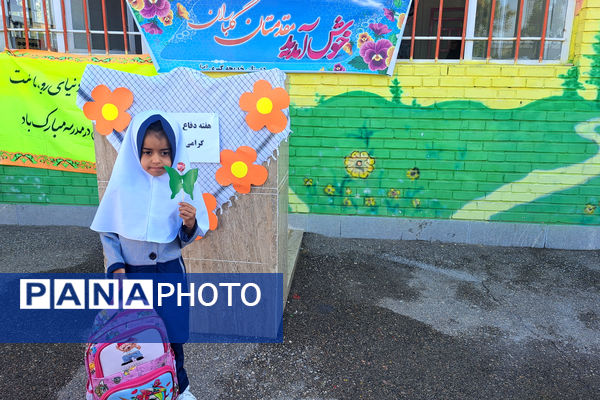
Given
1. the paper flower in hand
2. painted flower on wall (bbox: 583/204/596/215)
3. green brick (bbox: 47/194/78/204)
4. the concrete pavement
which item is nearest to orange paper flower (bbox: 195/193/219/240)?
the paper flower in hand

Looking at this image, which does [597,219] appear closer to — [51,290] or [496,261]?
[496,261]

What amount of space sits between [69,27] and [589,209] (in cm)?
657

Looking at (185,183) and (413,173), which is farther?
(413,173)

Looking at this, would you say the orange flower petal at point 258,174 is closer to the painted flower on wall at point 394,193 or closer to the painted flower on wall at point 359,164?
the painted flower on wall at point 359,164

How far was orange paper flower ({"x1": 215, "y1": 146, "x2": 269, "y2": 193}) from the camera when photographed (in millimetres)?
2818

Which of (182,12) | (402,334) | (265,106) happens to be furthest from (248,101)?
(182,12)

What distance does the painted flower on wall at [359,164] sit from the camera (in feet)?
16.8

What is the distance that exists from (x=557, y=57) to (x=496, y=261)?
2383mm

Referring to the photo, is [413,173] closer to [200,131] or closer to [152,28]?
[200,131]

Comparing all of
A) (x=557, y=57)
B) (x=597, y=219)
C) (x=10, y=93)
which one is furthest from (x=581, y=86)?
(x=10, y=93)

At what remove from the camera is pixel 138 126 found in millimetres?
2004

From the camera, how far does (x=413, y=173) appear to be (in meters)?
5.08

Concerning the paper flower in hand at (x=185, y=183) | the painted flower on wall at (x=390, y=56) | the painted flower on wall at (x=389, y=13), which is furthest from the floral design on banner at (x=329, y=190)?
the paper flower in hand at (x=185, y=183)

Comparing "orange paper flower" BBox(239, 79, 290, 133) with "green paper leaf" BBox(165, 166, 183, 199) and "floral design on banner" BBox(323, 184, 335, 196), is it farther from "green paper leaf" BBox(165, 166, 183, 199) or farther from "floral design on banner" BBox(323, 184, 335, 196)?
"floral design on banner" BBox(323, 184, 335, 196)
